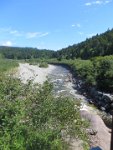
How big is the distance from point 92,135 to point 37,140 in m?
11.2

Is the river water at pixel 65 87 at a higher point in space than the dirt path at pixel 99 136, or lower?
lower

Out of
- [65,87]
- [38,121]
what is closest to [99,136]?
[38,121]

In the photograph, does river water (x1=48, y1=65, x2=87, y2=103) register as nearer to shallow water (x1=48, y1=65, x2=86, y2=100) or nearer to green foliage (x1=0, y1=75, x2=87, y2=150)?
shallow water (x1=48, y1=65, x2=86, y2=100)

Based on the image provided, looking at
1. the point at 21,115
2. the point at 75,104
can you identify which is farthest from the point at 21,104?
the point at 75,104

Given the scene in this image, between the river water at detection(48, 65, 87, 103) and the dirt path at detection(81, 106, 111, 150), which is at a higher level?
the dirt path at detection(81, 106, 111, 150)

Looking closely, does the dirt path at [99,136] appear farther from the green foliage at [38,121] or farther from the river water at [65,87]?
the green foliage at [38,121]

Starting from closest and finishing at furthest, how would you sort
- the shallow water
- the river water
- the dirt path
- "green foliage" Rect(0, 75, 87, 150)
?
"green foliage" Rect(0, 75, 87, 150) → the dirt path → the river water → the shallow water

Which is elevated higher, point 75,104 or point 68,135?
point 75,104

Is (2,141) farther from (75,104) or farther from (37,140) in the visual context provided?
(75,104)

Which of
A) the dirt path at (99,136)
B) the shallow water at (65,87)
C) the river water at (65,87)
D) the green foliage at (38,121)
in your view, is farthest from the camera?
the shallow water at (65,87)

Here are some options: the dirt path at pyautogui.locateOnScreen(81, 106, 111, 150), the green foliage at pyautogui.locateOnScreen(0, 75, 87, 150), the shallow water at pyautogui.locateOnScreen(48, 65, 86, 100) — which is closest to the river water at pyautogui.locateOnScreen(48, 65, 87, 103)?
the shallow water at pyautogui.locateOnScreen(48, 65, 86, 100)

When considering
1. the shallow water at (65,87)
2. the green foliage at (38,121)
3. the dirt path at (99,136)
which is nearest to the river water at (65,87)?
the shallow water at (65,87)

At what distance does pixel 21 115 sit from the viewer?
21.6 meters

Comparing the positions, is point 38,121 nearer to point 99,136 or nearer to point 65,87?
point 99,136
